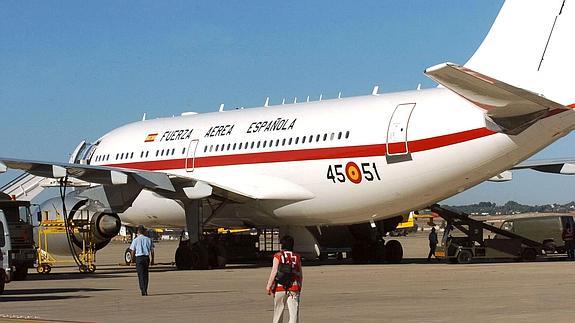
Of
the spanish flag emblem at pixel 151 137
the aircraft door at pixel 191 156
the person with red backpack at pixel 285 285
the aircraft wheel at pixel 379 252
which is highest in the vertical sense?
the spanish flag emblem at pixel 151 137

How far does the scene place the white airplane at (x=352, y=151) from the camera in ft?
90.6

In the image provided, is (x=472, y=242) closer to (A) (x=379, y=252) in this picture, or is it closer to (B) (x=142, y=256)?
(A) (x=379, y=252)

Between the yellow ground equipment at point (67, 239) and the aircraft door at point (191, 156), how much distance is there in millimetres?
4162

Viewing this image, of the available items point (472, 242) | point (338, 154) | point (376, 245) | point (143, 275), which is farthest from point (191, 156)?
point (143, 275)

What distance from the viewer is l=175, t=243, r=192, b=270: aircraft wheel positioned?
34062 millimetres

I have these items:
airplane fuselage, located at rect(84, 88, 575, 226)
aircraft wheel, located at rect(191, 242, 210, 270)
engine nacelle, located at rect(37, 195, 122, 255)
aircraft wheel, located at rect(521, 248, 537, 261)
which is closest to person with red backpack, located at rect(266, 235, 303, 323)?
airplane fuselage, located at rect(84, 88, 575, 226)

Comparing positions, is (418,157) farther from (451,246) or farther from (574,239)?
(574,239)

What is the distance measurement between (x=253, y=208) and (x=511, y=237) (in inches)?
346

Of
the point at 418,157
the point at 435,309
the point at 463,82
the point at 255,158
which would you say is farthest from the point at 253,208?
the point at 435,309

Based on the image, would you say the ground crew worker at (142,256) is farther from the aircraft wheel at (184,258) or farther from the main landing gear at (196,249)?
the aircraft wheel at (184,258)

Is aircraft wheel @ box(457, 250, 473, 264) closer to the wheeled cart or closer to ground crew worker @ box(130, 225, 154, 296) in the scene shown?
the wheeled cart

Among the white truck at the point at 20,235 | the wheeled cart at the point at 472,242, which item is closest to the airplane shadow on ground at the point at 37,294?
the white truck at the point at 20,235

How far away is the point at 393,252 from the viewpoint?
37.3 meters

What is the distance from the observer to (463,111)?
93.8 ft
